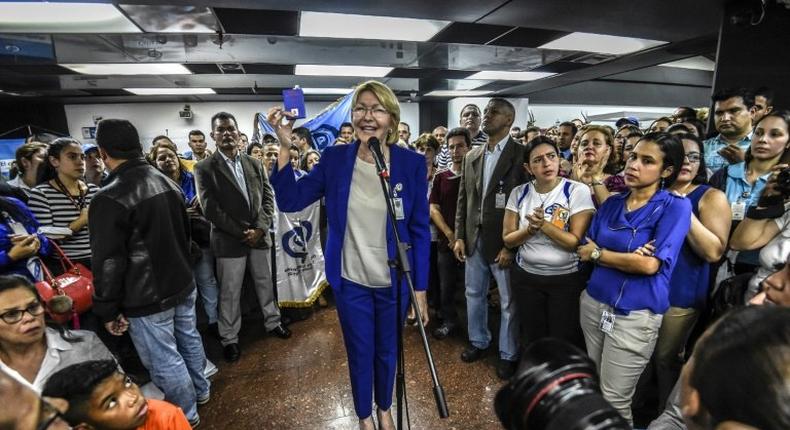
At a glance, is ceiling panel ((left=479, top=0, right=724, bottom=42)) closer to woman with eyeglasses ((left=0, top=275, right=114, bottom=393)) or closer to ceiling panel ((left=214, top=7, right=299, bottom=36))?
ceiling panel ((left=214, top=7, right=299, bottom=36))

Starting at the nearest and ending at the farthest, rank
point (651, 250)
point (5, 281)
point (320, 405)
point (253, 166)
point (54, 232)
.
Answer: point (5, 281)
point (651, 250)
point (54, 232)
point (320, 405)
point (253, 166)

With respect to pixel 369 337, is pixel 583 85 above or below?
above

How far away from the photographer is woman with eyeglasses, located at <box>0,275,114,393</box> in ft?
4.41

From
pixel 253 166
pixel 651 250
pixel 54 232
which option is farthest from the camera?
pixel 253 166

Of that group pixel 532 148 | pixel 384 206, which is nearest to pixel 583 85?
pixel 532 148

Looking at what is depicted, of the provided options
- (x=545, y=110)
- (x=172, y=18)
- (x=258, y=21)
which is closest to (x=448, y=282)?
(x=258, y=21)

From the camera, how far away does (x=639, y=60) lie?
6449 mm

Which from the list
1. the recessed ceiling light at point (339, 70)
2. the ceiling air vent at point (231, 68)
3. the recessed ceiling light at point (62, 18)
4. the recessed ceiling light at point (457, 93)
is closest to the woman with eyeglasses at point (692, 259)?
the recessed ceiling light at point (62, 18)

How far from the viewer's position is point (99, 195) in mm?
1632

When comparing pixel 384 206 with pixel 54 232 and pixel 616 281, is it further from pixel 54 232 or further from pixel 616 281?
pixel 54 232

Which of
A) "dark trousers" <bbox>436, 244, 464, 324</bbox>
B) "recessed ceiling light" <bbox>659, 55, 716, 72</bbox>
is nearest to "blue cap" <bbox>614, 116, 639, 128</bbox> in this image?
"dark trousers" <bbox>436, 244, 464, 324</bbox>

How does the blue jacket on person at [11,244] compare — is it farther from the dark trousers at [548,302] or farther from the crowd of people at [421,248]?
the dark trousers at [548,302]

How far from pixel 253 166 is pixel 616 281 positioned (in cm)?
272

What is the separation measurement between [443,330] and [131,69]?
6716 mm
